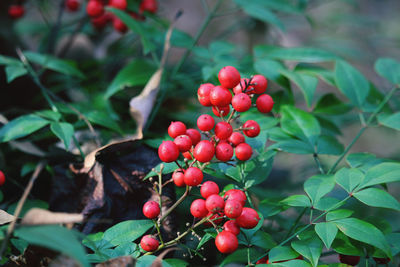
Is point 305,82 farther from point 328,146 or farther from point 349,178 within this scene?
point 349,178

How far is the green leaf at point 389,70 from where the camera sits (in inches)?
41.6

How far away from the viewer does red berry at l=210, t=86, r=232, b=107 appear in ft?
2.27

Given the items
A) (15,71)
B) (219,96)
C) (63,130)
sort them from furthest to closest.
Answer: (15,71)
(63,130)
(219,96)

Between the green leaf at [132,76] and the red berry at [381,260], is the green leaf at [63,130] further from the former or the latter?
the red berry at [381,260]

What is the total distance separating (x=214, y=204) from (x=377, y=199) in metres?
0.32

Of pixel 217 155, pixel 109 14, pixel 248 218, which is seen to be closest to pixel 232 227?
pixel 248 218

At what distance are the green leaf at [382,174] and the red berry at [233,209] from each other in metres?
0.28

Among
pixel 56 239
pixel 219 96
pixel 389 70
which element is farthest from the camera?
pixel 389 70

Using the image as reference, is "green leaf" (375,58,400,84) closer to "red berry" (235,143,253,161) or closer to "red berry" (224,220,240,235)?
"red berry" (235,143,253,161)

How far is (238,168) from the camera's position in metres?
0.79

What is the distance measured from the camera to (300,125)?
0.94m

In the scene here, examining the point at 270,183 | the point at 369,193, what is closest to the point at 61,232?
the point at 369,193

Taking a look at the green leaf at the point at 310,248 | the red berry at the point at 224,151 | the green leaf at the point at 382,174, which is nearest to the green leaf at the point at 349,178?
the green leaf at the point at 382,174

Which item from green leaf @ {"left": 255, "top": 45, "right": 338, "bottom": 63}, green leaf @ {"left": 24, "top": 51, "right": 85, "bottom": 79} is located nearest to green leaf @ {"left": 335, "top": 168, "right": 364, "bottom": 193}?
green leaf @ {"left": 255, "top": 45, "right": 338, "bottom": 63}
